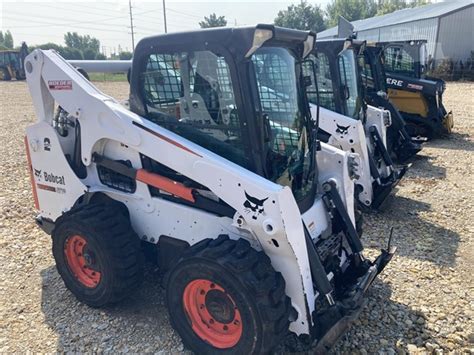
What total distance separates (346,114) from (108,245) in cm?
402

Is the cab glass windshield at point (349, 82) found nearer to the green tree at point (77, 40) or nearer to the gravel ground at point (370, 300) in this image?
the gravel ground at point (370, 300)

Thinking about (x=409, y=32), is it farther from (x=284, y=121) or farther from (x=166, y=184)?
(x=166, y=184)

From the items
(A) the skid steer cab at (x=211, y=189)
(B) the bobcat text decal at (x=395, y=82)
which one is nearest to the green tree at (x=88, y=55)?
(B) the bobcat text decal at (x=395, y=82)

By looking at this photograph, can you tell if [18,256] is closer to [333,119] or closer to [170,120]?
[170,120]

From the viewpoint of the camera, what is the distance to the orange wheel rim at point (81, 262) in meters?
3.59

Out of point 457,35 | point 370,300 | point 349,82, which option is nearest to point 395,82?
point 349,82

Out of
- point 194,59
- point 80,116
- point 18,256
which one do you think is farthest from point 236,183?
point 18,256

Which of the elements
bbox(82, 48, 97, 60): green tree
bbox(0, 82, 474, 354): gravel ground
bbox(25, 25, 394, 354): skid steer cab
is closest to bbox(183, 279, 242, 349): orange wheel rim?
bbox(25, 25, 394, 354): skid steer cab

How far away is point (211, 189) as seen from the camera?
3.01 meters

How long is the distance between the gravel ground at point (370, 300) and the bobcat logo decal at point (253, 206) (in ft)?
4.11

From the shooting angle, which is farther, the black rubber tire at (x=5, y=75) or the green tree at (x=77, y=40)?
the green tree at (x=77, y=40)

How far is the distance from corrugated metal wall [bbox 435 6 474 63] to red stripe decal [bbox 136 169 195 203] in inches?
1194

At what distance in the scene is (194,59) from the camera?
3.09 metres

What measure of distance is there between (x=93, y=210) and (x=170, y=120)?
3.23ft
